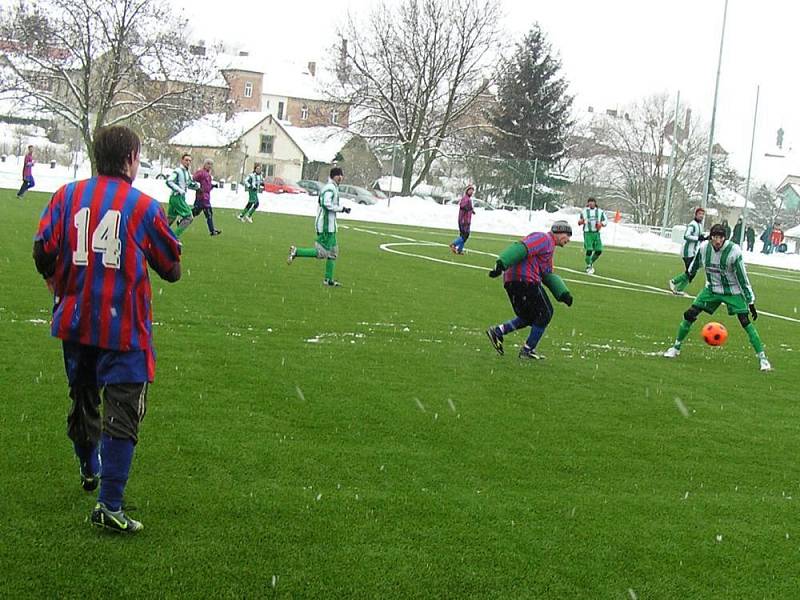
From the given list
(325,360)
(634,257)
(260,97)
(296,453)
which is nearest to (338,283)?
(325,360)

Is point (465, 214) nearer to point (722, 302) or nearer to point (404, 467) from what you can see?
point (722, 302)

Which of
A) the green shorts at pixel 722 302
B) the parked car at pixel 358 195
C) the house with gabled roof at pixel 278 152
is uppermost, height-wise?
the house with gabled roof at pixel 278 152

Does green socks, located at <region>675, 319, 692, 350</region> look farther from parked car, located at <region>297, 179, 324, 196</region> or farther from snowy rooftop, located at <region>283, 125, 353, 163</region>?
snowy rooftop, located at <region>283, 125, 353, 163</region>

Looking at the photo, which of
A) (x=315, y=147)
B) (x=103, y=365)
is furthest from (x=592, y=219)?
(x=315, y=147)

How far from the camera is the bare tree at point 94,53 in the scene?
48.9 m

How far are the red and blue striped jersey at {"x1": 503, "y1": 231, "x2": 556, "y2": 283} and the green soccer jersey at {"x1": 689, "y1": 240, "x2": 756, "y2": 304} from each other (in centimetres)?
238

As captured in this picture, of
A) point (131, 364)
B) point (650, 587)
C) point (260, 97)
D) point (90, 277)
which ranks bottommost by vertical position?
point (650, 587)

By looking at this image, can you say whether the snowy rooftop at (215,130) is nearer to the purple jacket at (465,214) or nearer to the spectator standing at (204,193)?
the purple jacket at (465,214)

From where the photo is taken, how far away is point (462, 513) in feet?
17.6

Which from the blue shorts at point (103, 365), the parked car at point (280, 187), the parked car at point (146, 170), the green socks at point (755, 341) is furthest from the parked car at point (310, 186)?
the blue shorts at point (103, 365)

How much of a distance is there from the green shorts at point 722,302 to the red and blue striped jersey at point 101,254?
8862 mm

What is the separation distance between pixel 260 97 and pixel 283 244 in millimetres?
86200

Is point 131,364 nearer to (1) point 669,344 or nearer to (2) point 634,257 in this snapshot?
(1) point 669,344

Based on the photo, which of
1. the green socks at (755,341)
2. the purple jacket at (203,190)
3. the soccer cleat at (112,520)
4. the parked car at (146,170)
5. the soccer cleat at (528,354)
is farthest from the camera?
the parked car at (146,170)
